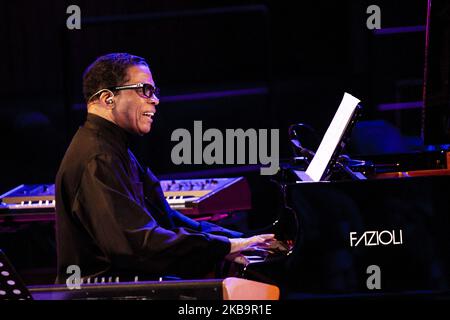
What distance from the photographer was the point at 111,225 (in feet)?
10.7

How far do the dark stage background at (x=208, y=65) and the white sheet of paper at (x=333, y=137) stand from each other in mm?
3585

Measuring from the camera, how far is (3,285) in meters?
2.71

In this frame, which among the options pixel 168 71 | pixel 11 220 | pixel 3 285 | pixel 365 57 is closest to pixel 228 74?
pixel 168 71

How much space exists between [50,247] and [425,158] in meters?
3.28

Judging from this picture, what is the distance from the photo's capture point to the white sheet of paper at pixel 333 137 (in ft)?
11.4

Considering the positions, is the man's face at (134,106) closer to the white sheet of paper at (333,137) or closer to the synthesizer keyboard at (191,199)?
the white sheet of paper at (333,137)

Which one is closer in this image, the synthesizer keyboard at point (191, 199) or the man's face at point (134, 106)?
the man's face at point (134, 106)

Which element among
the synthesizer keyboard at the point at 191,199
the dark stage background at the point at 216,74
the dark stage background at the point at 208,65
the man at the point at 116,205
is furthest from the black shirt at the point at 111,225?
the dark stage background at the point at 208,65

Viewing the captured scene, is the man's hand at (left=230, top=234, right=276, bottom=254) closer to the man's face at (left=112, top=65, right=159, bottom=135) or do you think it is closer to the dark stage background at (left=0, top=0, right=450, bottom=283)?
the man's face at (left=112, top=65, right=159, bottom=135)

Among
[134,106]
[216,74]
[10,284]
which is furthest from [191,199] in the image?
[216,74]

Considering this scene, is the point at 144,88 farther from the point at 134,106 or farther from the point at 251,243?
the point at 251,243

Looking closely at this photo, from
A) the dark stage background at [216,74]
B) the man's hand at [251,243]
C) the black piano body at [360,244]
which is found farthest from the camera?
the dark stage background at [216,74]

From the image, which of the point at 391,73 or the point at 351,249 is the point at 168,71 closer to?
the point at 391,73

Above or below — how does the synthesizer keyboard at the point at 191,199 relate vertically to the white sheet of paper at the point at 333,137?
below
